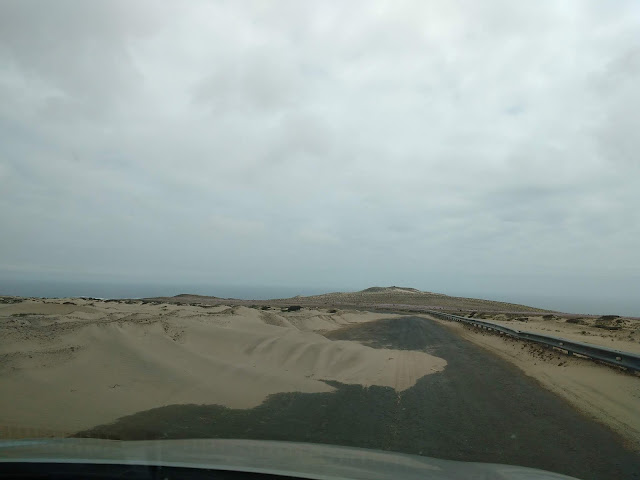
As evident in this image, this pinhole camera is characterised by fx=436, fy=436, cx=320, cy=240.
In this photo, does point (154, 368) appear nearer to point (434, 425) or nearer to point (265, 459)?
point (434, 425)

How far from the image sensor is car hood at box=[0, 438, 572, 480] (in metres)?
3.93

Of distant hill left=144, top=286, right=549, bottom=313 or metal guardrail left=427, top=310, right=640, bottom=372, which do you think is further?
distant hill left=144, top=286, right=549, bottom=313

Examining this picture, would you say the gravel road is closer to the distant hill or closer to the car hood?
the car hood

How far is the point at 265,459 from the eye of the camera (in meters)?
4.29

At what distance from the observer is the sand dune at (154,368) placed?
7.50 meters

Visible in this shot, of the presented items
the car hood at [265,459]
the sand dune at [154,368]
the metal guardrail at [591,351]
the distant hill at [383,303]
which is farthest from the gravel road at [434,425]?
the distant hill at [383,303]

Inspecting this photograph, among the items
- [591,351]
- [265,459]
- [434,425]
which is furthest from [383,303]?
[265,459]

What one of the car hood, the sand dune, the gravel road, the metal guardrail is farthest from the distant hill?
the car hood

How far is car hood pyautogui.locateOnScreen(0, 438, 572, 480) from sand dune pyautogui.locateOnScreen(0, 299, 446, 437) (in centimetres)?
231

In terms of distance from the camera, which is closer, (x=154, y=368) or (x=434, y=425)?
(x=434, y=425)

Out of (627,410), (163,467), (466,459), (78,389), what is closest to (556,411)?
(627,410)

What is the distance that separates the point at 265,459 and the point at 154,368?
21.2ft

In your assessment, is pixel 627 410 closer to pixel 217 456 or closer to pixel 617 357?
pixel 617 357

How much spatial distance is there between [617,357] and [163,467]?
1301 cm
